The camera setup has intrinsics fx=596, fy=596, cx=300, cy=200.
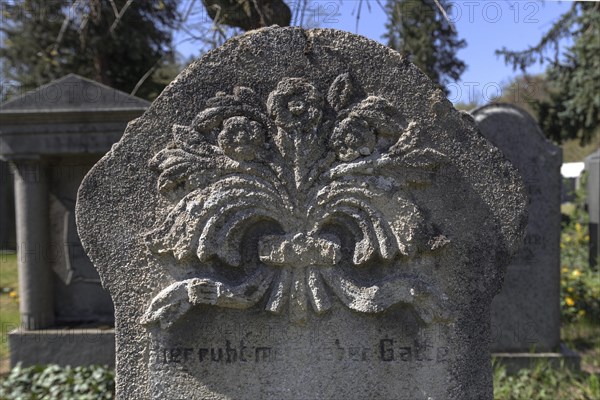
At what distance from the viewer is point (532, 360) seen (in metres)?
4.30

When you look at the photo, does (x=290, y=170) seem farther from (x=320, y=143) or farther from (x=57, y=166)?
(x=57, y=166)

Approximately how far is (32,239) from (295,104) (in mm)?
3474

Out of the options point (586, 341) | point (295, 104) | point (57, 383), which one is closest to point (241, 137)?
point (295, 104)

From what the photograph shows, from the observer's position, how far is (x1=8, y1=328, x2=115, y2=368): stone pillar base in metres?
4.39

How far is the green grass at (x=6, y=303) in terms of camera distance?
477cm

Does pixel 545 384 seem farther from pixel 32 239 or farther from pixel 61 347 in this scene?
pixel 32 239

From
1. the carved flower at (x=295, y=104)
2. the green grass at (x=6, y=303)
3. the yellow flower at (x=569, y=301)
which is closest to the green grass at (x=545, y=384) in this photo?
the yellow flower at (x=569, y=301)

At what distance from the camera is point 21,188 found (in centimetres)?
446

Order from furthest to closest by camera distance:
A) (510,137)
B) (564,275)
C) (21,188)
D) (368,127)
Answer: (564,275), (21,188), (510,137), (368,127)

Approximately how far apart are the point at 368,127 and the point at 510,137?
280 centimetres

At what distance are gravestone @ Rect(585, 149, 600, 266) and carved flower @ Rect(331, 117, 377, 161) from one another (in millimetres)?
7022

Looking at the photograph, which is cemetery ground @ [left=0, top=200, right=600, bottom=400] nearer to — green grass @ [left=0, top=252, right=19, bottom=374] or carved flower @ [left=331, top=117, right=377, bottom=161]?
green grass @ [left=0, top=252, right=19, bottom=374]

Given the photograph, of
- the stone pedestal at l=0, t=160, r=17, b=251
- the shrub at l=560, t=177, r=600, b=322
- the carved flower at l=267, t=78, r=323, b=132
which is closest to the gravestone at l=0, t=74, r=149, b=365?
the carved flower at l=267, t=78, r=323, b=132

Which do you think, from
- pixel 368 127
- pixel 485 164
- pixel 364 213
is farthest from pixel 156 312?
pixel 485 164
